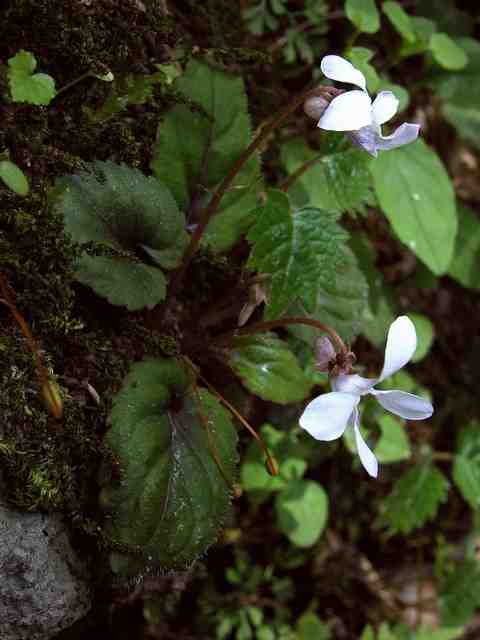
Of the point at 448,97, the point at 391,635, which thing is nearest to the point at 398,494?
the point at 391,635

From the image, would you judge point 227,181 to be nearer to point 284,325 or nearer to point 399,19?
point 284,325

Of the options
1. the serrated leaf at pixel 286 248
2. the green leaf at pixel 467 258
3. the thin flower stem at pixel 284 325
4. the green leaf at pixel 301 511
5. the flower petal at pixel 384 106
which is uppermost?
the flower petal at pixel 384 106

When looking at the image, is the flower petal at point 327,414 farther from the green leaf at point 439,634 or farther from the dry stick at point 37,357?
the green leaf at point 439,634

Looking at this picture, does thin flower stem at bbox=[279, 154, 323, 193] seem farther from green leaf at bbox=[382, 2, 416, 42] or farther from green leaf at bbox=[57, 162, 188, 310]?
green leaf at bbox=[382, 2, 416, 42]

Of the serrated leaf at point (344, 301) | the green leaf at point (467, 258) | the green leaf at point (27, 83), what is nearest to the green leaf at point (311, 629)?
the serrated leaf at point (344, 301)

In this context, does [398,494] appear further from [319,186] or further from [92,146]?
[92,146]

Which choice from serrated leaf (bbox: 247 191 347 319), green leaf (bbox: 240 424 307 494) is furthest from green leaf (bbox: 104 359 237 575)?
green leaf (bbox: 240 424 307 494)

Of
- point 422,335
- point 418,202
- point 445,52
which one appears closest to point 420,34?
point 445,52
